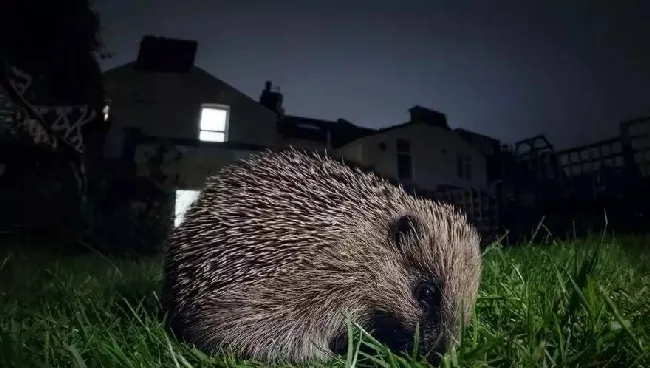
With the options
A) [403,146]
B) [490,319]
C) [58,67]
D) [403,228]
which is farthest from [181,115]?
[490,319]

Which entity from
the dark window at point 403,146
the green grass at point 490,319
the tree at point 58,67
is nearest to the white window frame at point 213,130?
the tree at point 58,67

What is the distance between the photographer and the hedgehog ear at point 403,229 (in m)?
2.38

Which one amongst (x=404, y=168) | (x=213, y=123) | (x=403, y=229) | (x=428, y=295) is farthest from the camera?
(x=213, y=123)

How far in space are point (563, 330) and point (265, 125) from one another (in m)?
2.93

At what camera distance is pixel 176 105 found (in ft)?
13.8

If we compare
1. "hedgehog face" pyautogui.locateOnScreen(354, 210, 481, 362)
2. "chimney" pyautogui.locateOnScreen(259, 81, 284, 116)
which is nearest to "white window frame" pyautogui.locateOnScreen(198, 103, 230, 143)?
"chimney" pyautogui.locateOnScreen(259, 81, 284, 116)

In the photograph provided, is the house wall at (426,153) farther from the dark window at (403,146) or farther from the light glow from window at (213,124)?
the light glow from window at (213,124)

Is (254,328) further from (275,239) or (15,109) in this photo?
(15,109)

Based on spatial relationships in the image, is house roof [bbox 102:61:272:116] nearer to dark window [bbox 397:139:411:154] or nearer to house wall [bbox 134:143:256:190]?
house wall [bbox 134:143:256:190]

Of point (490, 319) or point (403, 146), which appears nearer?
point (490, 319)

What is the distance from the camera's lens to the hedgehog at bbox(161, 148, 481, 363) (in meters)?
2.27

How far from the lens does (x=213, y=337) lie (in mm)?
2305

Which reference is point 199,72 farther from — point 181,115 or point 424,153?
point 424,153

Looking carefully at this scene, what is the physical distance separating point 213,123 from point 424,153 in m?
1.84
